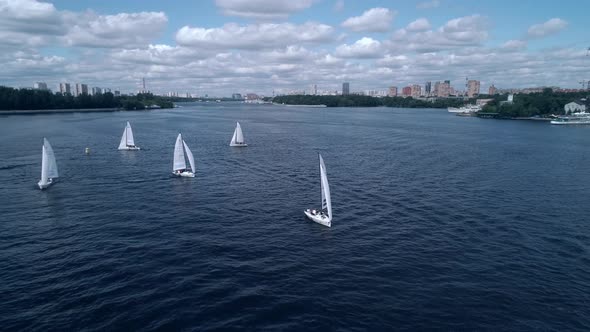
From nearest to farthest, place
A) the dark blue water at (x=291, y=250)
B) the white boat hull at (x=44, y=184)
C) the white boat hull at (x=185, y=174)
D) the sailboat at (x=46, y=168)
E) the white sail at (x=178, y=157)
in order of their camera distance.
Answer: the dark blue water at (x=291, y=250) < the white boat hull at (x=44, y=184) < the sailboat at (x=46, y=168) < the white boat hull at (x=185, y=174) < the white sail at (x=178, y=157)

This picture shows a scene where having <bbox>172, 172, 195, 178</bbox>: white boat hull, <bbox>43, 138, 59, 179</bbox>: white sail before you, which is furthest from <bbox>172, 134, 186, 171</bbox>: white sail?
<bbox>43, 138, 59, 179</bbox>: white sail

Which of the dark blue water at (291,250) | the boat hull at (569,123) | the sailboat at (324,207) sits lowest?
the dark blue water at (291,250)

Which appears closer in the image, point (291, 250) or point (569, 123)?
point (291, 250)

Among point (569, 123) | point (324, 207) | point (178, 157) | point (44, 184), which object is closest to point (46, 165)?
point (44, 184)

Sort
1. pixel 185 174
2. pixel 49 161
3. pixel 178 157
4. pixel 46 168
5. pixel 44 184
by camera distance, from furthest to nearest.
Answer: pixel 178 157 → pixel 185 174 → pixel 49 161 → pixel 46 168 → pixel 44 184

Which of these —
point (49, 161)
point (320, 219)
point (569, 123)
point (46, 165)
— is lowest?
point (320, 219)

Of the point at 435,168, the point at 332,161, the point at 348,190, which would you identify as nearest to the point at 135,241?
the point at 348,190

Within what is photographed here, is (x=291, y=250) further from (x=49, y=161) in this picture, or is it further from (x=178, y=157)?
(x=49, y=161)

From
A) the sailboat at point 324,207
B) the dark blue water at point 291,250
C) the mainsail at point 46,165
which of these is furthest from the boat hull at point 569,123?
the mainsail at point 46,165

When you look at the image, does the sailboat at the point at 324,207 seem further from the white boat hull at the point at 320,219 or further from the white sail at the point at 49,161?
the white sail at the point at 49,161
